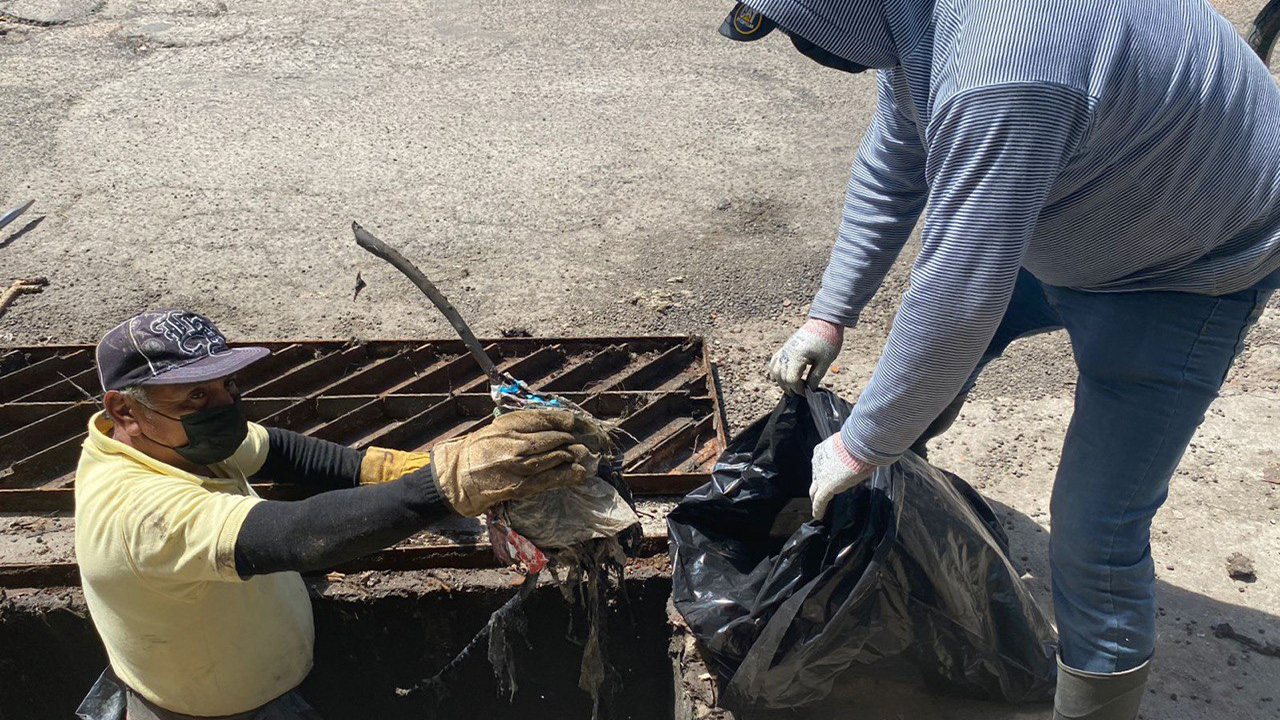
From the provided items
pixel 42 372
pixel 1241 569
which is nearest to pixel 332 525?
pixel 42 372

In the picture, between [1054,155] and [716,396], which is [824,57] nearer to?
[1054,155]

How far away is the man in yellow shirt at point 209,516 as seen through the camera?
7.05ft

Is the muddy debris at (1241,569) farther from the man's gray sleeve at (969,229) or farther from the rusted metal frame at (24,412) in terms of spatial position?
the rusted metal frame at (24,412)

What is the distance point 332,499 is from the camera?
2186 mm

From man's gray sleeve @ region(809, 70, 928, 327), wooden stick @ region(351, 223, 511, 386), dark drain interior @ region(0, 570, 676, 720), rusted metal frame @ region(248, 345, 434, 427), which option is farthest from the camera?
rusted metal frame @ region(248, 345, 434, 427)

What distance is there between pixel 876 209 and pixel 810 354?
0.43 meters

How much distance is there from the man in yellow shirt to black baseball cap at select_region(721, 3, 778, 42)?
893 millimetres

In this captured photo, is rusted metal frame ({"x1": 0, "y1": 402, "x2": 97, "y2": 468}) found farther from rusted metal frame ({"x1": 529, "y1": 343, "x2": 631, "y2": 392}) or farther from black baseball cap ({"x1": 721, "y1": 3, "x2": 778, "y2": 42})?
black baseball cap ({"x1": 721, "y1": 3, "x2": 778, "y2": 42})

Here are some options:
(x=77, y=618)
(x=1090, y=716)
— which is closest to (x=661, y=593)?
(x=1090, y=716)

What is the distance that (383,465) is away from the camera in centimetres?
298

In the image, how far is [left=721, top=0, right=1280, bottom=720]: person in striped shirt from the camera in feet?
5.58

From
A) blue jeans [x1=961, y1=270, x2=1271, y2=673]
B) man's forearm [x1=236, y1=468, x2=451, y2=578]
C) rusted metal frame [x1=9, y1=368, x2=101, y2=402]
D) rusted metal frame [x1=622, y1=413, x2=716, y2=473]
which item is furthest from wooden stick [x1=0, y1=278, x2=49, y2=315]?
blue jeans [x1=961, y1=270, x2=1271, y2=673]

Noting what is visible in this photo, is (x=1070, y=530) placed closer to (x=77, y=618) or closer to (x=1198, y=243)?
(x=1198, y=243)

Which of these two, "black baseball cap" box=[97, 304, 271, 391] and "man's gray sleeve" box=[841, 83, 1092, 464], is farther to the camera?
"black baseball cap" box=[97, 304, 271, 391]
